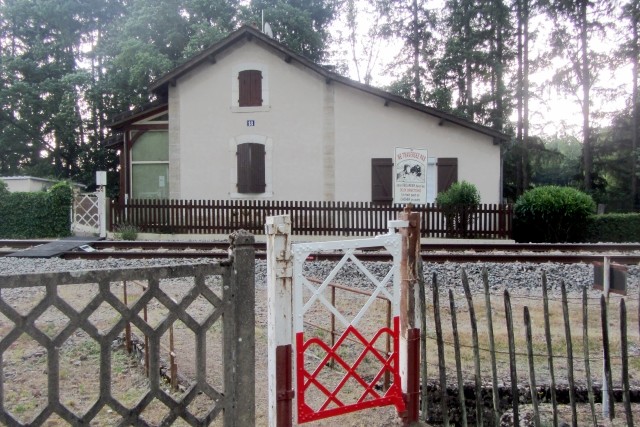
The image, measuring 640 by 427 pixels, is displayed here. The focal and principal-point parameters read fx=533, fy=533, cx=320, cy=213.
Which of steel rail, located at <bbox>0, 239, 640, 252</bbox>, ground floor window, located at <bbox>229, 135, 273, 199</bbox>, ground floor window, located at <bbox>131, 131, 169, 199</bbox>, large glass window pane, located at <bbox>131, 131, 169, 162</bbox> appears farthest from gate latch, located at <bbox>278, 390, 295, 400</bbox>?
large glass window pane, located at <bbox>131, 131, 169, 162</bbox>

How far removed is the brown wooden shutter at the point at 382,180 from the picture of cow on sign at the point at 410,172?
103 cm

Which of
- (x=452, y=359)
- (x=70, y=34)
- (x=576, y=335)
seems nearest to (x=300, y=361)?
(x=452, y=359)

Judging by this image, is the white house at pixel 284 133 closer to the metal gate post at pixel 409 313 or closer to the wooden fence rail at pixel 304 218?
the wooden fence rail at pixel 304 218

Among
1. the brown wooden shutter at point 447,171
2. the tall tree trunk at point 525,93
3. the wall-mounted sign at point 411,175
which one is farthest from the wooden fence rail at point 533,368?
the tall tree trunk at point 525,93

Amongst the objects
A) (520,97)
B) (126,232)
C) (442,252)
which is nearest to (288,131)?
(126,232)

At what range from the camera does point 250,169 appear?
20.9 m

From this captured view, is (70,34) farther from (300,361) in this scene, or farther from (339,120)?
(300,361)

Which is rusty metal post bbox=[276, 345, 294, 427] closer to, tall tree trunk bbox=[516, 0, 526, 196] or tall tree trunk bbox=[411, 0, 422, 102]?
tall tree trunk bbox=[516, 0, 526, 196]

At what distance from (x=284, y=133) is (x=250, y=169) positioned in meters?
1.95

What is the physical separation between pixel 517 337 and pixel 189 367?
3858mm

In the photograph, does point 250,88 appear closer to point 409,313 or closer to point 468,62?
point 409,313

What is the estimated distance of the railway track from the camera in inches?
451

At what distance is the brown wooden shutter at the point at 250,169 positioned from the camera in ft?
68.5

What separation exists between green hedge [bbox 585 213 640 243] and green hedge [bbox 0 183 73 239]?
772 inches
